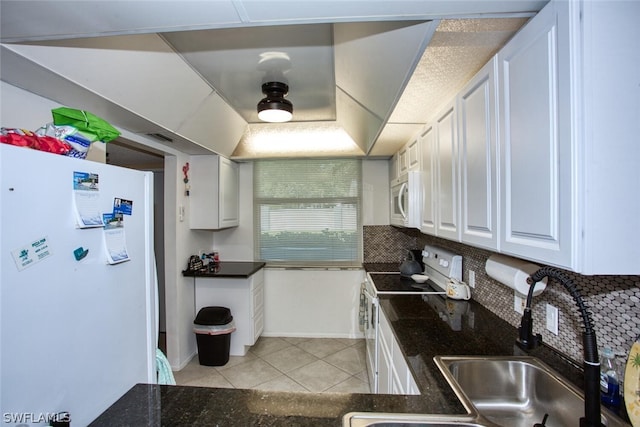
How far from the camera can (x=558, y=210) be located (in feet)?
2.60

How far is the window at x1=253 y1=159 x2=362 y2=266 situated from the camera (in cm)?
362

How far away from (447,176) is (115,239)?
1.67 meters

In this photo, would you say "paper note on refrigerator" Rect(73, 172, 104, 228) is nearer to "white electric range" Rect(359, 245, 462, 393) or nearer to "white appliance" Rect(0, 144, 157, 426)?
"white appliance" Rect(0, 144, 157, 426)

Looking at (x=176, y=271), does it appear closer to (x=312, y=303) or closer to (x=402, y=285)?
(x=312, y=303)

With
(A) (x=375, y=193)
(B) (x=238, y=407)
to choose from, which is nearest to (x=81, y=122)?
(B) (x=238, y=407)

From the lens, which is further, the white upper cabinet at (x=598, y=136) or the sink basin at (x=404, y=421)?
the sink basin at (x=404, y=421)

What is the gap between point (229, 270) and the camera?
3213 mm

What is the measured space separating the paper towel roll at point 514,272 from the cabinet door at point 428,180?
1.43ft

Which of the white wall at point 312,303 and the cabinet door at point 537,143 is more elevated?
the cabinet door at point 537,143

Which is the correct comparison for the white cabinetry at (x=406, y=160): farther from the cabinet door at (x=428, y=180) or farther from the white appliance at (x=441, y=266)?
the white appliance at (x=441, y=266)

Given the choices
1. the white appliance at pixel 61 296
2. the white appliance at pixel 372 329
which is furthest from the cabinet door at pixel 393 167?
the white appliance at pixel 61 296

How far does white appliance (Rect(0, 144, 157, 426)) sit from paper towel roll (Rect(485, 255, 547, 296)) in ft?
5.80

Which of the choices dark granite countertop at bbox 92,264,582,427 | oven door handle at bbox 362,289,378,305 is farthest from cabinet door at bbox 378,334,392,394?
dark granite countertop at bbox 92,264,582,427

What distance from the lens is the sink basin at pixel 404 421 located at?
0.85 m
